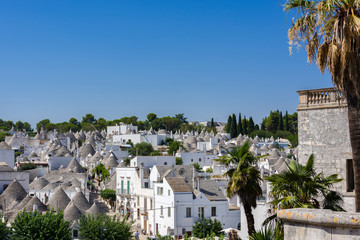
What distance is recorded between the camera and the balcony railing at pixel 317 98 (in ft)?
46.7

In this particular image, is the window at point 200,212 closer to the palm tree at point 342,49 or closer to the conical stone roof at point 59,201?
the conical stone roof at point 59,201

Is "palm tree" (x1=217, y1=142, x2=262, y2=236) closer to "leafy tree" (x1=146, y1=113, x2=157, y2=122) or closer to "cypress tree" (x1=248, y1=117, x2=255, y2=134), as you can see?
"cypress tree" (x1=248, y1=117, x2=255, y2=134)

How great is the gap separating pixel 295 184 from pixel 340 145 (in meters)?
2.72

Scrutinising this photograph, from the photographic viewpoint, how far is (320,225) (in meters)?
5.74

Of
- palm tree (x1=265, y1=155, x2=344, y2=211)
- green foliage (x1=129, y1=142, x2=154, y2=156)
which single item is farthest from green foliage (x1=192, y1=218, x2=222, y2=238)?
green foliage (x1=129, y1=142, x2=154, y2=156)

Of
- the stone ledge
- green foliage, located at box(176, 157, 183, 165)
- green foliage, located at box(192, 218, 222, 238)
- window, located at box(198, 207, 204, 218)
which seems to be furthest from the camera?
green foliage, located at box(176, 157, 183, 165)

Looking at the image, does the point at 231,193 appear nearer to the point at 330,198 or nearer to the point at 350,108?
the point at 330,198

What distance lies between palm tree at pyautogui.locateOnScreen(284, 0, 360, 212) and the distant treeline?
387ft

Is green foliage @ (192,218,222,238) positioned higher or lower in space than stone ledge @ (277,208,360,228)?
lower

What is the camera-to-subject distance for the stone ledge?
553 cm

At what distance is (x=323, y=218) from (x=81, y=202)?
43.6m

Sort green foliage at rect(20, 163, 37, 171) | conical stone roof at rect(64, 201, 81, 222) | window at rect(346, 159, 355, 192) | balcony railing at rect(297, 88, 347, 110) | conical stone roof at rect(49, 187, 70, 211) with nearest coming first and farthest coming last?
window at rect(346, 159, 355, 192), balcony railing at rect(297, 88, 347, 110), conical stone roof at rect(64, 201, 81, 222), conical stone roof at rect(49, 187, 70, 211), green foliage at rect(20, 163, 37, 171)

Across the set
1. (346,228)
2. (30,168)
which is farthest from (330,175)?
(30,168)

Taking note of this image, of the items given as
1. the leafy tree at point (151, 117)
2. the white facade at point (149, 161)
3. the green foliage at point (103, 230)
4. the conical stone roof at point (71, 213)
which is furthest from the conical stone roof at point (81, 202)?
the leafy tree at point (151, 117)
